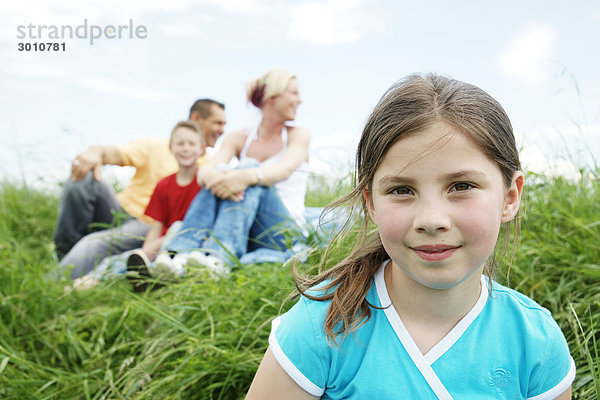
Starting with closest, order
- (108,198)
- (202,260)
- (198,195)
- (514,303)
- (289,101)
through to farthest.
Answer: (514,303) → (202,260) → (198,195) → (289,101) → (108,198)

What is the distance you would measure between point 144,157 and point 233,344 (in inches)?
115

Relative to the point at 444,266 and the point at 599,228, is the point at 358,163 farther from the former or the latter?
the point at 599,228

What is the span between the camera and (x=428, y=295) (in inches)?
50.4

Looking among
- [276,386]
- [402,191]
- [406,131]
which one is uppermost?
[406,131]

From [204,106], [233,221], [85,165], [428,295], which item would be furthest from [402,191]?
[204,106]

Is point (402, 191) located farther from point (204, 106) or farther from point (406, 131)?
point (204, 106)

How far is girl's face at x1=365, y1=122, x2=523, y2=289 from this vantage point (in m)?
1.14

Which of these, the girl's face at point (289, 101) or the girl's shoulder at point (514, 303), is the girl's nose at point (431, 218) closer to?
the girl's shoulder at point (514, 303)

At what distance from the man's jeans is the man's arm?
9 cm

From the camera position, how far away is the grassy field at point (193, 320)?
1.96m

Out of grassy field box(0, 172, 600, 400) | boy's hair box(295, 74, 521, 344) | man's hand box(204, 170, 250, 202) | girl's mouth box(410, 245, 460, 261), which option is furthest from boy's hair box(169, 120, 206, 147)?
girl's mouth box(410, 245, 460, 261)

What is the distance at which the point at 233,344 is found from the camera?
81.1 inches

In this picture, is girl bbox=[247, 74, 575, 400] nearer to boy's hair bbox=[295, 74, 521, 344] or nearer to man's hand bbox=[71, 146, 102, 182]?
boy's hair bbox=[295, 74, 521, 344]

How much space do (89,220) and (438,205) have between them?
3.76m
